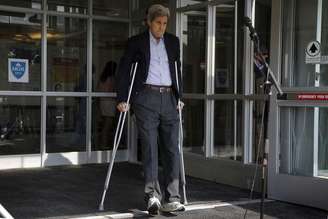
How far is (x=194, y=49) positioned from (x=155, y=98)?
2695mm

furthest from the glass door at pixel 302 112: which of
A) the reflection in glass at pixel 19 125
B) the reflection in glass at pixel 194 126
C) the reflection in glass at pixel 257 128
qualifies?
the reflection in glass at pixel 19 125

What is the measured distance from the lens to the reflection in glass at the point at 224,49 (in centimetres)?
733

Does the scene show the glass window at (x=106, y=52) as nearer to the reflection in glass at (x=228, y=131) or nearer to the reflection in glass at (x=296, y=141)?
the reflection in glass at (x=228, y=131)

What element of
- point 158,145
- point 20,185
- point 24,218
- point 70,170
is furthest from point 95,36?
point 24,218

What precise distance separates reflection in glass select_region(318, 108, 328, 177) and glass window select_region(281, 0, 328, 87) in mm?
329

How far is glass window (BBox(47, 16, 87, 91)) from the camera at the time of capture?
891 cm

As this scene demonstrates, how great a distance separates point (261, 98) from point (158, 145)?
1.53 metres

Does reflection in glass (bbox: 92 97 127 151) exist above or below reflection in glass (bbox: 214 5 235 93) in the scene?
below

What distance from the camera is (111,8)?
9391 millimetres

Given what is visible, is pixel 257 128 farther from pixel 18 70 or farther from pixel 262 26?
pixel 18 70

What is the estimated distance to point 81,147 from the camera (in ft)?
30.1

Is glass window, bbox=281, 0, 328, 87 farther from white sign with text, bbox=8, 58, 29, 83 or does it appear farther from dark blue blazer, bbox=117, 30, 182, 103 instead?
white sign with text, bbox=8, 58, 29, 83

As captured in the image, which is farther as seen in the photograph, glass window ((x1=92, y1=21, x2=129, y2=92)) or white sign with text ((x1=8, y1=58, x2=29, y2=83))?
glass window ((x1=92, y1=21, x2=129, y2=92))

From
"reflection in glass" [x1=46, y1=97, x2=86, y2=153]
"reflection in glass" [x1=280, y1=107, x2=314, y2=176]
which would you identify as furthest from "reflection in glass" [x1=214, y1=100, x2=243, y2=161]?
"reflection in glass" [x1=46, y1=97, x2=86, y2=153]
